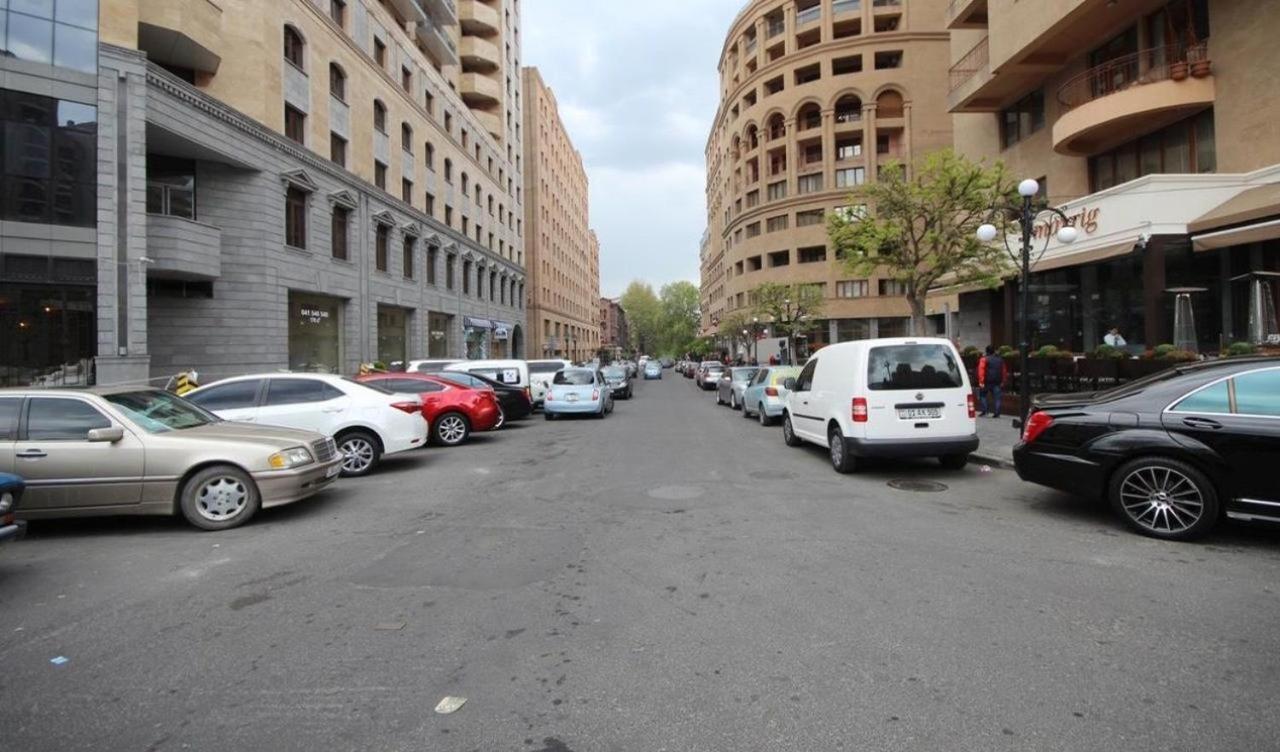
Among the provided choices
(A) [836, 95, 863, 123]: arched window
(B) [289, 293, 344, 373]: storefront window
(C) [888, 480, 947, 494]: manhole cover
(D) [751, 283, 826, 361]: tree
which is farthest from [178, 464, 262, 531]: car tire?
(A) [836, 95, 863, 123]: arched window

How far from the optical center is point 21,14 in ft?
48.4

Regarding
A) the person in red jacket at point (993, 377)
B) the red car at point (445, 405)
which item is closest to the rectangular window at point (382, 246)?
the red car at point (445, 405)

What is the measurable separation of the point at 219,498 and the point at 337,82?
25346mm

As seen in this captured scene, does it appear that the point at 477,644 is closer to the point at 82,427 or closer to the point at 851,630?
the point at 851,630

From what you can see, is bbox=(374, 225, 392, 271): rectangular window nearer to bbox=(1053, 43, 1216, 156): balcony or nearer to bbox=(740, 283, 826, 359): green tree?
bbox=(740, 283, 826, 359): green tree

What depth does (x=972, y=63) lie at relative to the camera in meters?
25.6

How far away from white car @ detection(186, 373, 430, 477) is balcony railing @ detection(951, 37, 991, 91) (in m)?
23.0

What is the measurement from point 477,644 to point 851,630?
6.95ft

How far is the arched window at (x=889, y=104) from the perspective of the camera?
5297 cm

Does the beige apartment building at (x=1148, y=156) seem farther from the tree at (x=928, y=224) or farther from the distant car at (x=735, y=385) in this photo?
the distant car at (x=735, y=385)

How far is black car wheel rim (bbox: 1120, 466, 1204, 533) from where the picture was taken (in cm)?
545

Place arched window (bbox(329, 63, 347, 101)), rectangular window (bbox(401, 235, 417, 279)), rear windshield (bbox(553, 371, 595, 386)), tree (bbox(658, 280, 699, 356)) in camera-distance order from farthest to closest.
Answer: tree (bbox(658, 280, 699, 356))
rectangular window (bbox(401, 235, 417, 279))
arched window (bbox(329, 63, 347, 101))
rear windshield (bbox(553, 371, 595, 386))

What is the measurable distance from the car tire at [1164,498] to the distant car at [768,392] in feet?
31.3

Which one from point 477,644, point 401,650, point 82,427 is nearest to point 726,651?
point 477,644
